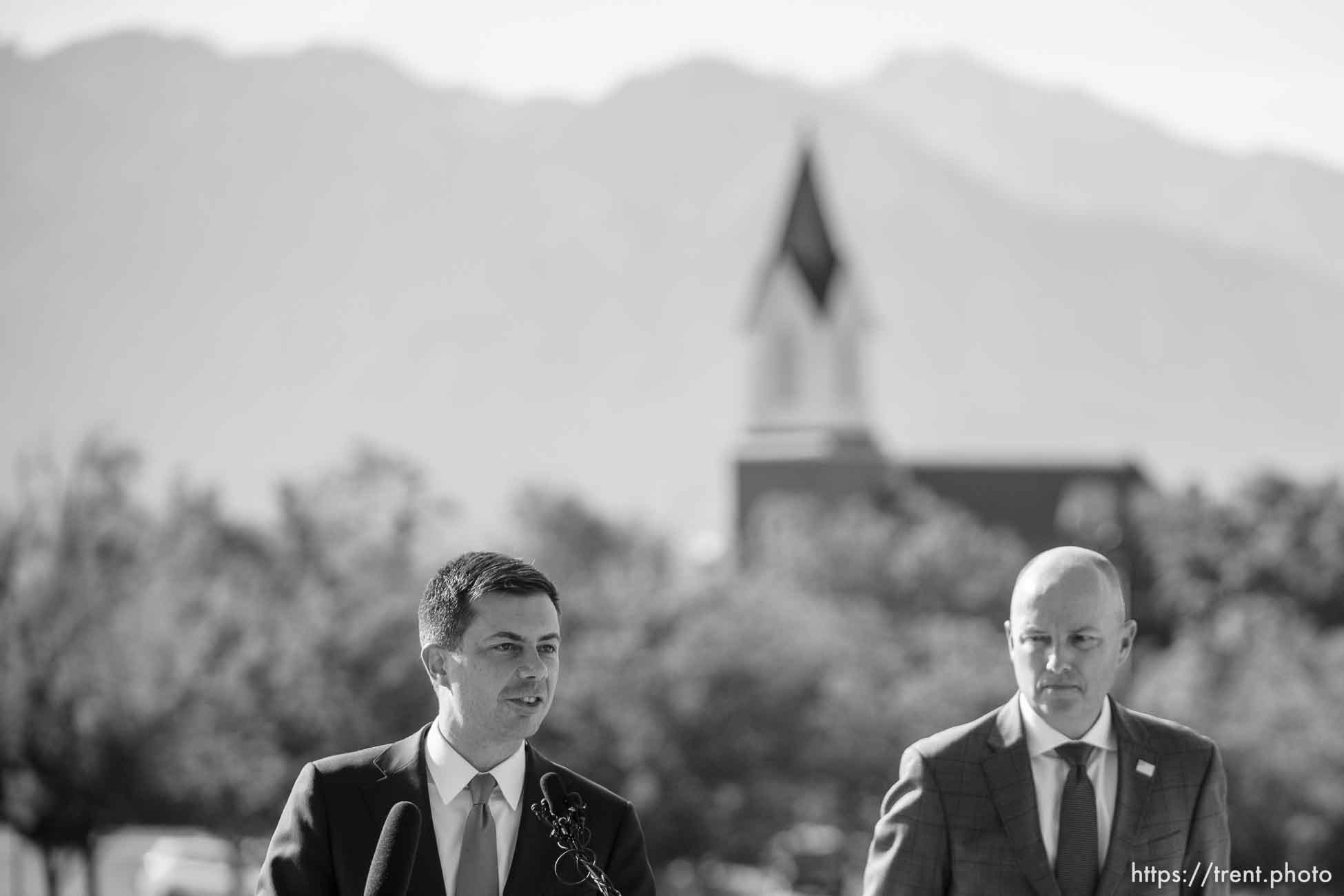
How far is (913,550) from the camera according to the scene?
5541cm

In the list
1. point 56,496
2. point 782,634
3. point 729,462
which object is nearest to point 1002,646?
point 782,634

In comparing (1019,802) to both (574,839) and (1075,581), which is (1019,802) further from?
(574,839)

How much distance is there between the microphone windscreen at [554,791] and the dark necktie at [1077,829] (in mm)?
1254

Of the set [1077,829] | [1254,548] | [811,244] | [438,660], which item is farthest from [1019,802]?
[811,244]

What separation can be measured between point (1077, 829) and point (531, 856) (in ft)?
4.43

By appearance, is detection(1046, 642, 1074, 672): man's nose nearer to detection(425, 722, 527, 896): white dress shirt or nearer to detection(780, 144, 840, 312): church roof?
detection(425, 722, 527, 896): white dress shirt

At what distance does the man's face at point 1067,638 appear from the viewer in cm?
449

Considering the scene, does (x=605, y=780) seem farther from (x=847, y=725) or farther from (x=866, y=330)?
(x=866, y=330)

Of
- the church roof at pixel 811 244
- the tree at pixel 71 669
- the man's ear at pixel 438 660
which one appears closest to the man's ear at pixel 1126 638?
the man's ear at pixel 438 660

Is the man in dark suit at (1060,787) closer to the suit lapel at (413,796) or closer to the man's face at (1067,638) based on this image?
the man's face at (1067,638)

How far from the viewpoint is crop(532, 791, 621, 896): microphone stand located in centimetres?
399

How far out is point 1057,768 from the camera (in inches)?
185

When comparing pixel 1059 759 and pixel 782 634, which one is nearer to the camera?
pixel 1059 759

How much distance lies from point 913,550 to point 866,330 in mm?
10274
